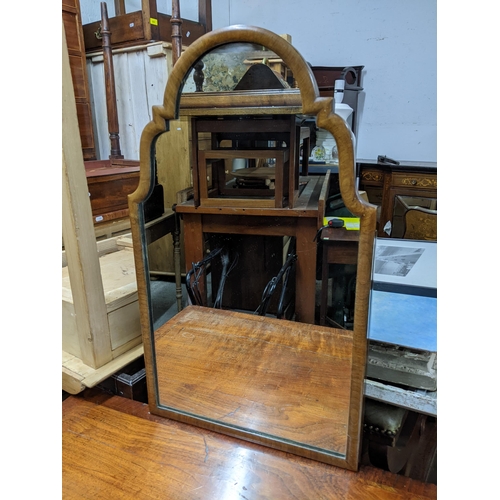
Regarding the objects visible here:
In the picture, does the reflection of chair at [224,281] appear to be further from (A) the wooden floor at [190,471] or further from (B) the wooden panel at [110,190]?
(B) the wooden panel at [110,190]

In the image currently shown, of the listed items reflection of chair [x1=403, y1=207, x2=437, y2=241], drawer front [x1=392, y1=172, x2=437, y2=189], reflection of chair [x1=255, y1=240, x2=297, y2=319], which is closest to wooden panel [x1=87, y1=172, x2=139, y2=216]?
reflection of chair [x1=255, y1=240, x2=297, y2=319]

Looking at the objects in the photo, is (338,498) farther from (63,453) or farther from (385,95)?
(385,95)

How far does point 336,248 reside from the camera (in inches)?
21.6

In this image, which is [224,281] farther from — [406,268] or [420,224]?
[420,224]

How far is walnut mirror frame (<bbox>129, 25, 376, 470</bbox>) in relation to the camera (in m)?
0.40

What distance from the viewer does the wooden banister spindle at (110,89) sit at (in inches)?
58.8

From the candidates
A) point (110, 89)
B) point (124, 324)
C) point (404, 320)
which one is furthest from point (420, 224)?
point (110, 89)

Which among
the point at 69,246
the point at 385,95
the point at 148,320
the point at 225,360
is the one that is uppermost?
the point at 385,95

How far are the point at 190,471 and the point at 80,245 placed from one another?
1.13 feet

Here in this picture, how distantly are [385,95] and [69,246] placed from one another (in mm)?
2201

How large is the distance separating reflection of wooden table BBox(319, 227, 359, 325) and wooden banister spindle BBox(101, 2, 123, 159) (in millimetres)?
1148

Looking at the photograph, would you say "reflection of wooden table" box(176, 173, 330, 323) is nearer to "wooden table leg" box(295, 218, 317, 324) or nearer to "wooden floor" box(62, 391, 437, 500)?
"wooden table leg" box(295, 218, 317, 324)

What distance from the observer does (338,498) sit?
0.44 metres
